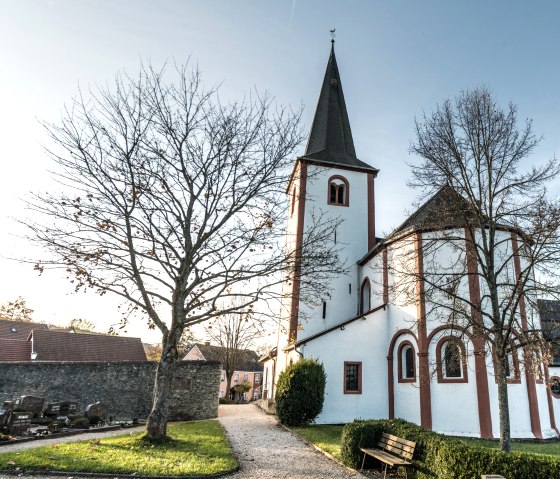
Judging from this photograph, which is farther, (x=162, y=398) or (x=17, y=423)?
(x=17, y=423)

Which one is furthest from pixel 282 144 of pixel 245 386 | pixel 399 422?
pixel 245 386

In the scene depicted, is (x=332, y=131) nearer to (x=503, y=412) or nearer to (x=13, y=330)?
(x=503, y=412)

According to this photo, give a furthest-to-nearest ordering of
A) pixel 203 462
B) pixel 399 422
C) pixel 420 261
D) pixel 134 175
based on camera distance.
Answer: pixel 420 261 < pixel 134 175 < pixel 399 422 < pixel 203 462

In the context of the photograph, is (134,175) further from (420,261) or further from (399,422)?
(420,261)

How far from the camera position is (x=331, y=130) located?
27891 mm

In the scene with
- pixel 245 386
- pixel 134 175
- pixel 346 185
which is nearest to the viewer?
pixel 134 175

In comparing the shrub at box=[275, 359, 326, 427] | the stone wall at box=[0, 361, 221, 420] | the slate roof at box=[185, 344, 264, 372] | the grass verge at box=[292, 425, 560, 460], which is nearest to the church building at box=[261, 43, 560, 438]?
the grass verge at box=[292, 425, 560, 460]

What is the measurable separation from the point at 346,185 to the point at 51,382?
20.4 meters

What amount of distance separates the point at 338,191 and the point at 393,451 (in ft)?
61.6

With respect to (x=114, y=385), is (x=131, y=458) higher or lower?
lower

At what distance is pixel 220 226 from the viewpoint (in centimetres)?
1356

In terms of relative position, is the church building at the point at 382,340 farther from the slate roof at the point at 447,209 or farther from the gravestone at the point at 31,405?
the gravestone at the point at 31,405

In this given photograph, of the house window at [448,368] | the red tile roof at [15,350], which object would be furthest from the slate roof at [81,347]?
the house window at [448,368]

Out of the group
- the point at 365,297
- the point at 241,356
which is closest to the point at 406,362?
the point at 365,297
